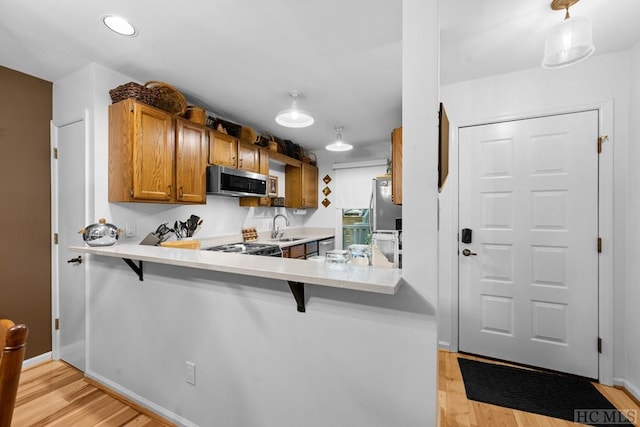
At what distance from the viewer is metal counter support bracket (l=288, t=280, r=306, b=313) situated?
1.25 m

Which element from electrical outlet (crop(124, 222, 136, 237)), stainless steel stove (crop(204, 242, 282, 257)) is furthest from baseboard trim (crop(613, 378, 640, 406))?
electrical outlet (crop(124, 222, 136, 237))

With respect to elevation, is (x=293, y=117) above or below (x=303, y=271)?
above

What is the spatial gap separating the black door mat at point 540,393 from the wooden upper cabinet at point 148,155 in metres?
2.82

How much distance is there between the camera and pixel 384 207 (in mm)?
3551

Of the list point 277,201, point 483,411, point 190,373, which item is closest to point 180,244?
point 190,373

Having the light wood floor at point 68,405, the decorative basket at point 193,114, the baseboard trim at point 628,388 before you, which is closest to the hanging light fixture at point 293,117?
the decorative basket at point 193,114

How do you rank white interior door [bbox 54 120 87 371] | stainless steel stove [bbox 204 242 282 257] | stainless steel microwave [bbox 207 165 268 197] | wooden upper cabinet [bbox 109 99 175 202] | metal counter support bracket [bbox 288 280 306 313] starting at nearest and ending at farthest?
metal counter support bracket [bbox 288 280 306 313] → wooden upper cabinet [bbox 109 99 175 202] → white interior door [bbox 54 120 87 371] → stainless steel microwave [bbox 207 165 268 197] → stainless steel stove [bbox 204 242 282 257]

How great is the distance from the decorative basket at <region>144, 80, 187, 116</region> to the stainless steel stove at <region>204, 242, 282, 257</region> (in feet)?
4.82

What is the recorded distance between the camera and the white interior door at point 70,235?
221 centimetres

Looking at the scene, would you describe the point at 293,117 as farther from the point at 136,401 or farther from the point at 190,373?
the point at 136,401

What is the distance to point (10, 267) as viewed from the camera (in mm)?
2184

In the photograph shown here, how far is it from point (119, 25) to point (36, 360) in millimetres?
2722

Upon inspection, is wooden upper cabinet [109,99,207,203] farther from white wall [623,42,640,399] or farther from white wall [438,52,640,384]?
white wall [623,42,640,399]

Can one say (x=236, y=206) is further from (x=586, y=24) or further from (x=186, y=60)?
(x=586, y=24)
